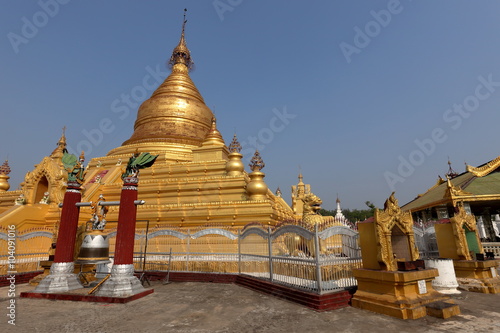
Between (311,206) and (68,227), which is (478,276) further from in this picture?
(68,227)

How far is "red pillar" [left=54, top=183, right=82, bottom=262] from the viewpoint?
9538mm

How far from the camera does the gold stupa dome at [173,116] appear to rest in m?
26.9

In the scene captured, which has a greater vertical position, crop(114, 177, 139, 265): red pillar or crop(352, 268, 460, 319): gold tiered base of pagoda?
crop(114, 177, 139, 265): red pillar

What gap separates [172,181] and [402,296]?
52.7ft

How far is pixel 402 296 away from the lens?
645 cm

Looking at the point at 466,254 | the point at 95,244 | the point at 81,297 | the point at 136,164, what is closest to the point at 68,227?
the point at 95,244

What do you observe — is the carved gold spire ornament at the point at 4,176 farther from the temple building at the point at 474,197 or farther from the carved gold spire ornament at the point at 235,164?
the temple building at the point at 474,197

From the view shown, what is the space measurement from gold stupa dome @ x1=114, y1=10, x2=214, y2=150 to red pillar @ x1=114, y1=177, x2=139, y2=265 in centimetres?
1640

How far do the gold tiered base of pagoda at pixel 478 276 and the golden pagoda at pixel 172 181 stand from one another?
351 inches

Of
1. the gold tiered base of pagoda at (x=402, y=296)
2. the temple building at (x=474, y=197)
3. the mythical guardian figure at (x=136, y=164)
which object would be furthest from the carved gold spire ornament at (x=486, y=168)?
the mythical guardian figure at (x=136, y=164)

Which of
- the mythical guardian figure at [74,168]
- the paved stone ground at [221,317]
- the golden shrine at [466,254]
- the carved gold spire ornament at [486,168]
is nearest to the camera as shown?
the paved stone ground at [221,317]

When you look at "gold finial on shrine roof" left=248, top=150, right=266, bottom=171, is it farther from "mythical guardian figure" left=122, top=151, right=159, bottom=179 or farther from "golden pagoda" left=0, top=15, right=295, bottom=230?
"mythical guardian figure" left=122, top=151, right=159, bottom=179
